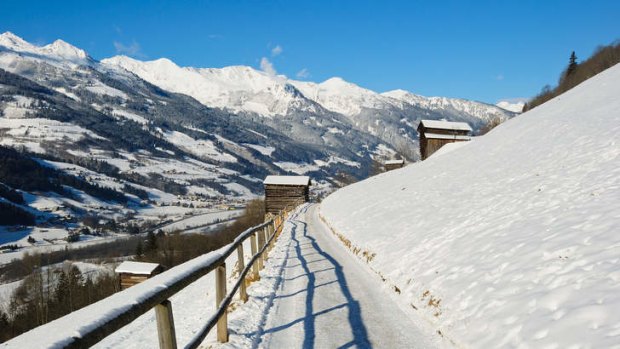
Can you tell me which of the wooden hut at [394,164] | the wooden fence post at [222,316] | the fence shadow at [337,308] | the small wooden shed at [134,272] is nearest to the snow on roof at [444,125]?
the wooden hut at [394,164]

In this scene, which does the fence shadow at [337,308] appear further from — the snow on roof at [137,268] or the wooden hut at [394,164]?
the wooden hut at [394,164]

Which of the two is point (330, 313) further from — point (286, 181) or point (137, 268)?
point (286, 181)

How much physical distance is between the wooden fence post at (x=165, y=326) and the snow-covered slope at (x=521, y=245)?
5.02 metres

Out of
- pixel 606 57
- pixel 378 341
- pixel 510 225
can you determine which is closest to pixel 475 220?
pixel 510 225

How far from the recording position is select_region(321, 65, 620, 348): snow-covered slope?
6.31 meters

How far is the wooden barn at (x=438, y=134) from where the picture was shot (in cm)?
6112

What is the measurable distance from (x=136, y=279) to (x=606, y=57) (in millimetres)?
90319

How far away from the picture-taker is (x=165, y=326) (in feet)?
13.3

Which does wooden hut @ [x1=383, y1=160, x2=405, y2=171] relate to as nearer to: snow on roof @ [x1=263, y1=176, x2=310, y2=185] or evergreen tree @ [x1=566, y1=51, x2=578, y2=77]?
snow on roof @ [x1=263, y1=176, x2=310, y2=185]

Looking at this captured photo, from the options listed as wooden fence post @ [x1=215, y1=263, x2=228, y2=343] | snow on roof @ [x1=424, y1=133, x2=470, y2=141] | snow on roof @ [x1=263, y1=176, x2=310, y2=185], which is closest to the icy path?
wooden fence post @ [x1=215, y1=263, x2=228, y2=343]

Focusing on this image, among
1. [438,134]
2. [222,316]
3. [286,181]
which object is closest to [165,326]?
[222,316]

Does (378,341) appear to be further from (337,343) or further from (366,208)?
(366,208)

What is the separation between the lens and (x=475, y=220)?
13602 mm

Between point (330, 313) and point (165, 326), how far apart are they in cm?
564
